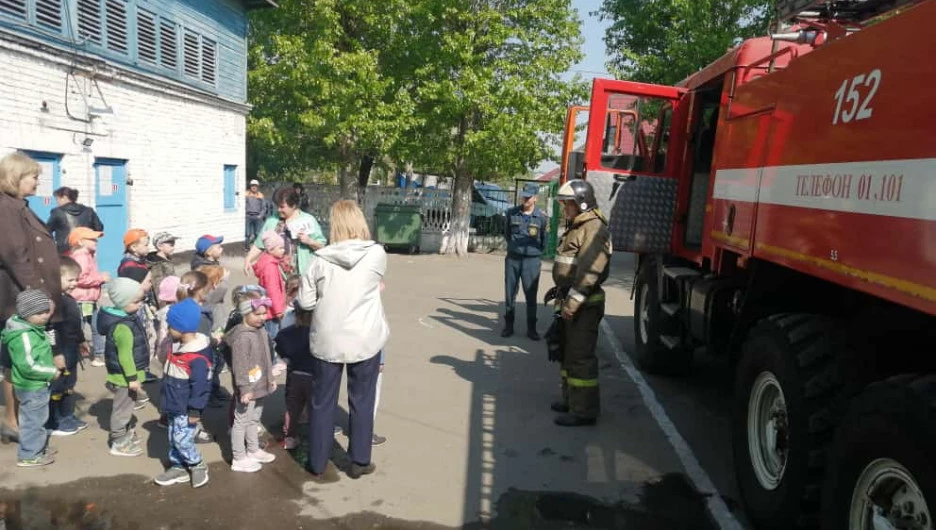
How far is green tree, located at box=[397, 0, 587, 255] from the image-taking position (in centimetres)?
1586

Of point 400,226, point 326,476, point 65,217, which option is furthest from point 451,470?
point 400,226

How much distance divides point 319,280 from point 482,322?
546cm

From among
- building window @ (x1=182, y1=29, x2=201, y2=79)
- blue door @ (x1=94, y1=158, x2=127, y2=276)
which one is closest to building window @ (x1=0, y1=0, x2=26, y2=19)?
blue door @ (x1=94, y1=158, x2=127, y2=276)

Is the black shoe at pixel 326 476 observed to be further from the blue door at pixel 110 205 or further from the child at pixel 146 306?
the blue door at pixel 110 205

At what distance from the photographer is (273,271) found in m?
5.54

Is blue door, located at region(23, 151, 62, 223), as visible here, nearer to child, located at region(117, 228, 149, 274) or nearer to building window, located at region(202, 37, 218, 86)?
child, located at region(117, 228, 149, 274)

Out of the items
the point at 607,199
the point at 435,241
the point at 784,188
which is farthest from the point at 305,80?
→ the point at 784,188

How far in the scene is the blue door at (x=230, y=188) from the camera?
1456 cm

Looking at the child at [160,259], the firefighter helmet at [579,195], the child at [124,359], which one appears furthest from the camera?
the child at [160,259]

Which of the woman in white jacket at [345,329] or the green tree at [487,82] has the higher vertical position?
the green tree at [487,82]

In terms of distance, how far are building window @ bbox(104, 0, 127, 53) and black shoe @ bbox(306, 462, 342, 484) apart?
8355 mm

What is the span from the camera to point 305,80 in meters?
16.5

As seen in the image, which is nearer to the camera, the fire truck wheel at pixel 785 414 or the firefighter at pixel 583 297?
the fire truck wheel at pixel 785 414

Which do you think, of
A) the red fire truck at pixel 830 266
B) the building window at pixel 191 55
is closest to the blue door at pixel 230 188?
the building window at pixel 191 55
